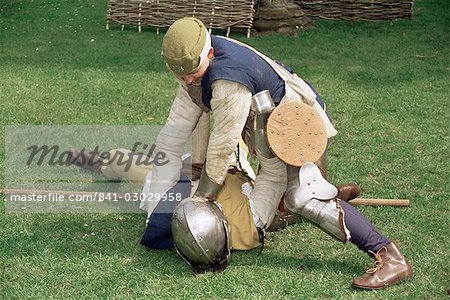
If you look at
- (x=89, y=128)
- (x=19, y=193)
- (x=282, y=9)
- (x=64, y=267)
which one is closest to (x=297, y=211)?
(x=64, y=267)

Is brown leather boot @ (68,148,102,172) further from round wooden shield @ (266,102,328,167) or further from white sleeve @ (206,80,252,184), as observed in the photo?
round wooden shield @ (266,102,328,167)

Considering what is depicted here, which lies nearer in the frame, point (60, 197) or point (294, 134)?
point (294, 134)

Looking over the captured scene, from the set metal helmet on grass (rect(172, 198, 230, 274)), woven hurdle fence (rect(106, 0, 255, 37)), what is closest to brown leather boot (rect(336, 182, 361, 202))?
metal helmet on grass (rect(172, 198, 230, 274))

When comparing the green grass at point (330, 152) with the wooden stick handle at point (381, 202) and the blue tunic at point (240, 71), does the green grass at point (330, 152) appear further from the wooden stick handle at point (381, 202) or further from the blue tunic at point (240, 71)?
the blue tunic at point (240, 71)

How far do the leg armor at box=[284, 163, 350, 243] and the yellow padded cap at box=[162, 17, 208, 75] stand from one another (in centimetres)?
93

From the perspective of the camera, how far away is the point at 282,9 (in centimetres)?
1343

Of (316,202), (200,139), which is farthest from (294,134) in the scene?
(200,139)

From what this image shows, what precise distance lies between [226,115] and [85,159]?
7.67 ft

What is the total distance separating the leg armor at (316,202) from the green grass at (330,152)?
1.07 ft

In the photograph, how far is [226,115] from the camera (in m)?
4.54

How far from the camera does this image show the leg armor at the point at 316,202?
4.59 meters

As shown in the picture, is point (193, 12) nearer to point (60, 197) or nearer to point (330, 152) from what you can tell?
point (330, 152)

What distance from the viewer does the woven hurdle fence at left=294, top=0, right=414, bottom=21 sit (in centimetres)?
1440

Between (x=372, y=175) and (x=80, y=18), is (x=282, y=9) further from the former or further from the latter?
(x=372, y=175)
